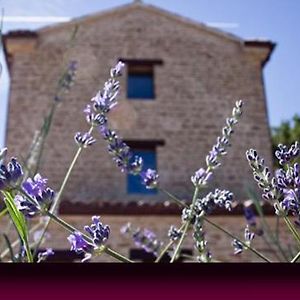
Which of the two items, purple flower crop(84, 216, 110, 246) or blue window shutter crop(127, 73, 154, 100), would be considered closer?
purple flower crop(84, 216, 110, 246)

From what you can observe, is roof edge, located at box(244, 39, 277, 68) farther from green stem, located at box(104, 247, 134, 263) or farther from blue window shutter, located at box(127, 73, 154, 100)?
green stem, located at box(104, 247, 134, 263)

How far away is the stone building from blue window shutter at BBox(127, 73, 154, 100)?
19 mm

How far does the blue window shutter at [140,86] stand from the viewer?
37.2ft

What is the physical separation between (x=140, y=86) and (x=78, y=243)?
10.5 meters

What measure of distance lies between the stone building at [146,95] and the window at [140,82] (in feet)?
0.06

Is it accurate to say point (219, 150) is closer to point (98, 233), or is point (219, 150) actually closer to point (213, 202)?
point (213, 202)

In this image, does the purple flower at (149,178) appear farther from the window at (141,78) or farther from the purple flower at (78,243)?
the window at (141,78)

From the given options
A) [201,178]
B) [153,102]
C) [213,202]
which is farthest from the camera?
[153,102]

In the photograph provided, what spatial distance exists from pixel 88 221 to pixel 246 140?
157 inches

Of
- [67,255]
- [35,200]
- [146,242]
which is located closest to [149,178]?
[35,200]

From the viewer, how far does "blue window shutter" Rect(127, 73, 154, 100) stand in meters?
11.3

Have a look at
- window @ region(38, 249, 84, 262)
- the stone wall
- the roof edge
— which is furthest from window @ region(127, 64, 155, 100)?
window @ region(38, 249, 84, 262)

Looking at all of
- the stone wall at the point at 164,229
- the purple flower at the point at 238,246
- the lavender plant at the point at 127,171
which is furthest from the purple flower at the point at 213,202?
the stone wall at the point at 164,229

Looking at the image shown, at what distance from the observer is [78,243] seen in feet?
3.42
